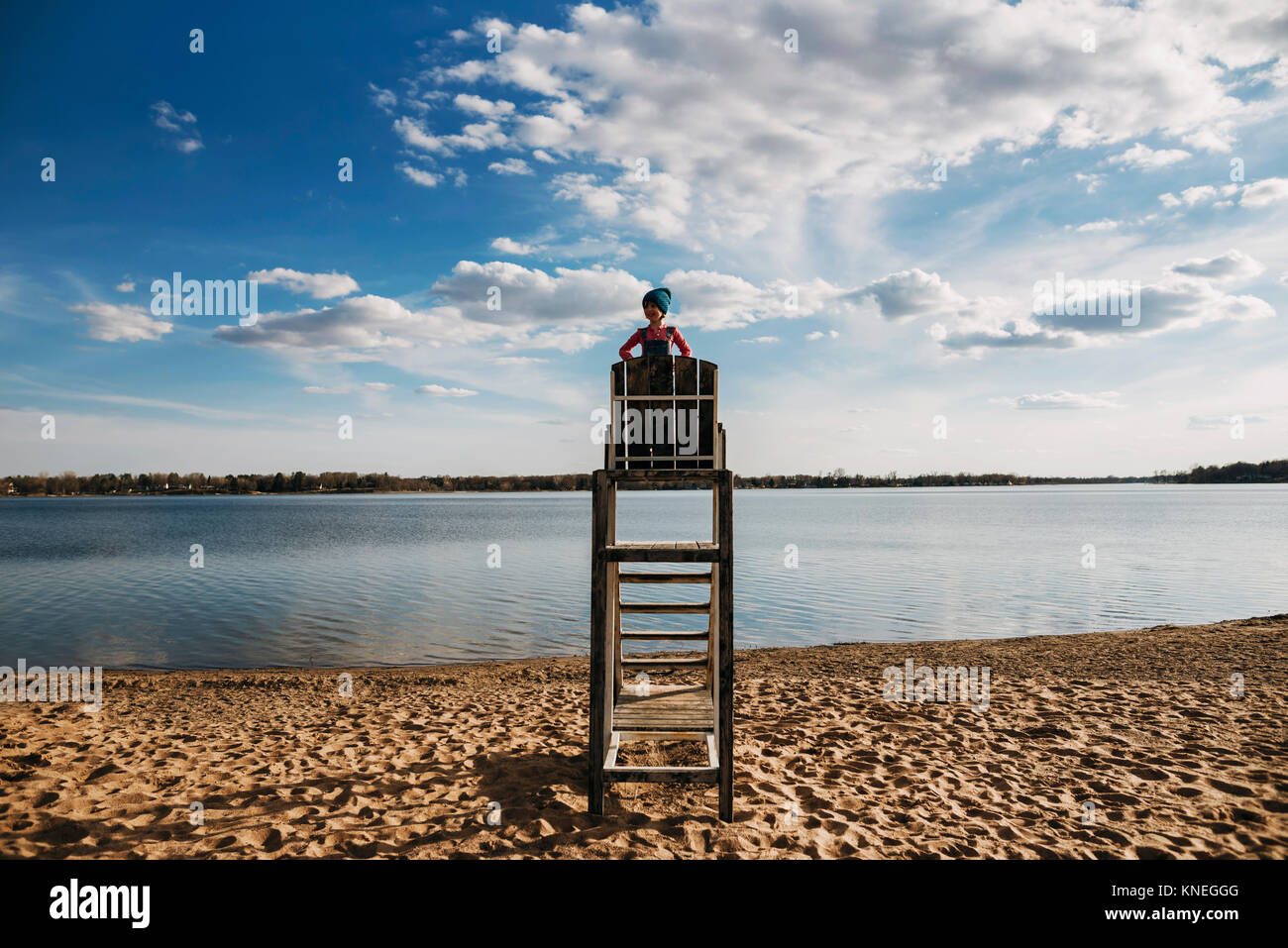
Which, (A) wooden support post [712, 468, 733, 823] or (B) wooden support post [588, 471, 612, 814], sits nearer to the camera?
(A) wooden support post [712, 468, 733, 823]

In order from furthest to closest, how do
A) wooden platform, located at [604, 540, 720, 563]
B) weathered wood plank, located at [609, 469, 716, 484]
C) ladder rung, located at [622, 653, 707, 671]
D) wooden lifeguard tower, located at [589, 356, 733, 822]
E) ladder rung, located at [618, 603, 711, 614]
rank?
ladder rung, located at [622, 653, 707, 671], ladder rung, located at [618, 603, 711, 614], weathered wood plank, located at [609, 469, 716, 484], wooden lifeguard tower, located at [589, 356, 733, 822], wooden platform, located at [604, 540, 720, 563]

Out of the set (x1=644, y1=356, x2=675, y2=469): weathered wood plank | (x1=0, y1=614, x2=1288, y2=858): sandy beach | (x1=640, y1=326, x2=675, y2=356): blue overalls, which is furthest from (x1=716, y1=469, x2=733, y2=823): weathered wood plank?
(x1=640, y1=326, x2=675, y2=356): blue overalls

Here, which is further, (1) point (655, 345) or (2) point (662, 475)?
(1) point (655, 345)

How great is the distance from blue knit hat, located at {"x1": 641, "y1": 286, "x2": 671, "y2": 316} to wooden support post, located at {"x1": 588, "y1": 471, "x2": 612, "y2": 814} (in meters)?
1.98

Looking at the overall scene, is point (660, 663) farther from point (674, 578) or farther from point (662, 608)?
point (674, 578)

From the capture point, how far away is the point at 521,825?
5.05m

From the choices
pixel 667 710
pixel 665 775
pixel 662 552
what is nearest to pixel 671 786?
pixel 667 710

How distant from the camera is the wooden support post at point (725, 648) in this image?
485 centimetres

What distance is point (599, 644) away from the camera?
16.5ft

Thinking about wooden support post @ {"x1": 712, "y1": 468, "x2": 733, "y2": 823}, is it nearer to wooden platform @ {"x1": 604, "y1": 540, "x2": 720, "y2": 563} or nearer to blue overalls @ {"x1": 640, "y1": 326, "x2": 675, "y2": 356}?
wooden platform @ {"x1": 604, "y1": 540, "x2": 720, "y2": 563}

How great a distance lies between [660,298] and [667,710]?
4215mm

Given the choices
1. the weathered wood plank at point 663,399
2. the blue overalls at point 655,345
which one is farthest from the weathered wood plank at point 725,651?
the blue overalls at point 655,345

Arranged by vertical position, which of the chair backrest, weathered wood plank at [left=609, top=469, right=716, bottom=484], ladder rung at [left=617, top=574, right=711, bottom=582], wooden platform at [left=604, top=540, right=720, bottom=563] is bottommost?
ladder rung at [left=617, top=574, right=711, bottom=582]

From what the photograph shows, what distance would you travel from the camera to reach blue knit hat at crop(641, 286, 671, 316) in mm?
6035
